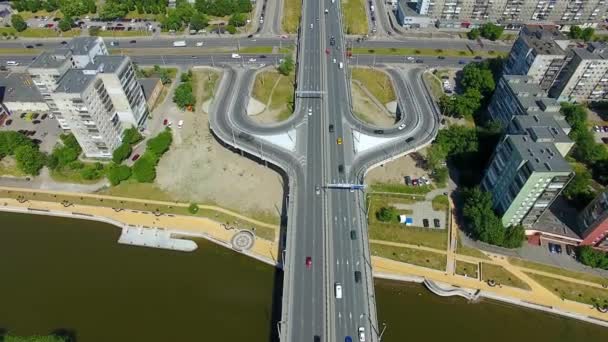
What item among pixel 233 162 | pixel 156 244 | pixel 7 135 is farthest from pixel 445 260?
pixel 7 135

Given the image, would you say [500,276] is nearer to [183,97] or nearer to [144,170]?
[144,170]

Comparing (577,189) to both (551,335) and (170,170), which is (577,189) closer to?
(551,335)

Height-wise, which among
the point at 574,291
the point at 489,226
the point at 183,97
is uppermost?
the point at 183,97

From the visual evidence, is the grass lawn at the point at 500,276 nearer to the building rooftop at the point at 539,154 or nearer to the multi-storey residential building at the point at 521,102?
the building rooftop at the point at 539,154

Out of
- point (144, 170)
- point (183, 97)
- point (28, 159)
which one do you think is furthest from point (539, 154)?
point (28, 159)

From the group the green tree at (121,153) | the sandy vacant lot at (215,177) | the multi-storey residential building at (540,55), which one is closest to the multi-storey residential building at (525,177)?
the multi-storey residential building at (540,55)

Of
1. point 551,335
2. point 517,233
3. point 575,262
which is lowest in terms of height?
point 551,335
